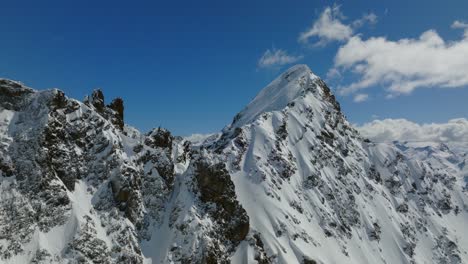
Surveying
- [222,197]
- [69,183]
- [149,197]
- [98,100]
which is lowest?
[69,183]

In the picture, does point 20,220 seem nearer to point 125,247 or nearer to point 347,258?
point 125,247

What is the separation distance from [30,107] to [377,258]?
136258mm

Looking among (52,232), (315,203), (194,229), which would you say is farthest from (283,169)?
(52,232)

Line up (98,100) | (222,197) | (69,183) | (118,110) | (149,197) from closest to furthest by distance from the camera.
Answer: (69,183) < (149,197) < (222,197) < (98,100) < (118,110)

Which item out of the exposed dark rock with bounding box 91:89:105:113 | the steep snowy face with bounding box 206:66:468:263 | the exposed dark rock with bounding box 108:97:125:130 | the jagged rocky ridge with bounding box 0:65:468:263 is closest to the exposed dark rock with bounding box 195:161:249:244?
the jagged rocky ridge with bounding box 0:65:468:263

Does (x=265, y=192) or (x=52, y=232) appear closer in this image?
(x=52, y=232)

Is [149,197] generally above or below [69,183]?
above

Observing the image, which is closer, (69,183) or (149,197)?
(69,183)

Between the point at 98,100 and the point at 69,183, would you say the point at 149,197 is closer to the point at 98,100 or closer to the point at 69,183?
the point at 69,183

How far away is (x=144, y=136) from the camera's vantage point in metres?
130

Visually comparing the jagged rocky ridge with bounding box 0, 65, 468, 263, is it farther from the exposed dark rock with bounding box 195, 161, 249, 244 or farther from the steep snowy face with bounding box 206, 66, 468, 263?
the steep snowy face with bounding box 206, 66, 468, 263

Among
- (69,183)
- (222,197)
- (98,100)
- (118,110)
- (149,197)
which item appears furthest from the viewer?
(118,110)

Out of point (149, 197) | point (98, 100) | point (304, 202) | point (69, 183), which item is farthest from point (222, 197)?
point (304, 202)

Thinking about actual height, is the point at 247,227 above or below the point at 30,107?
below
